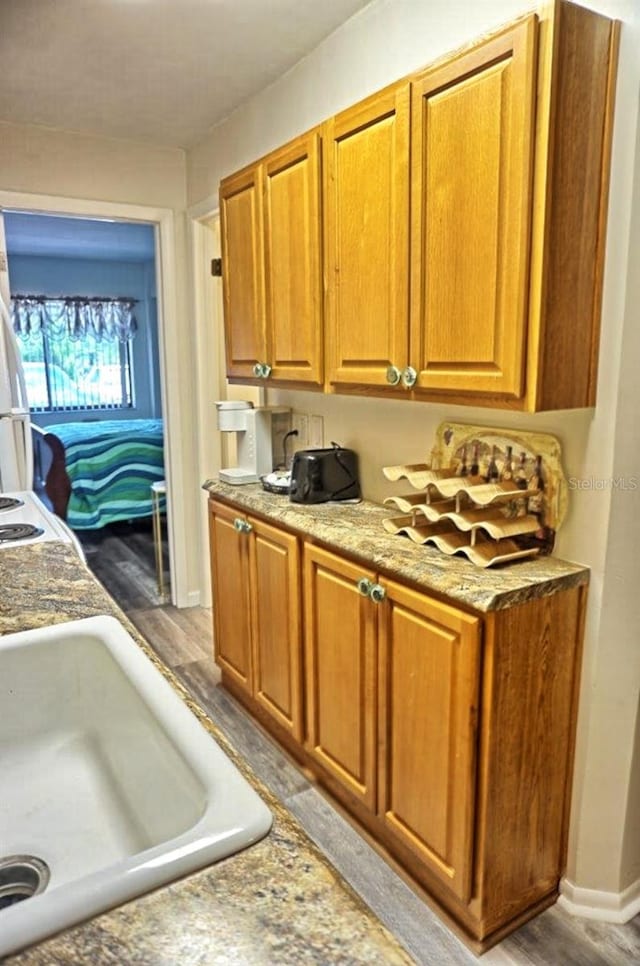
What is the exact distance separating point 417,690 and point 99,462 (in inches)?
158

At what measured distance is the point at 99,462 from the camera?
16.8 feet

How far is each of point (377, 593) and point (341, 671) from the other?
37 cm

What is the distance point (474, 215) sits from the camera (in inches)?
57.6

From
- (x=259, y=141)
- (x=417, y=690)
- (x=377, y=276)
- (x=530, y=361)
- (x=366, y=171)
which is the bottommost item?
(x=417, y=690)

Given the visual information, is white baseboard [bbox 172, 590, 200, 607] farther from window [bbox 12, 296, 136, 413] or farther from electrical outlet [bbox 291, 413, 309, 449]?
window [bbox 12, 296, 136, 413]

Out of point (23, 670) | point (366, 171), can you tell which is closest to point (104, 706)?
point (23, 670)

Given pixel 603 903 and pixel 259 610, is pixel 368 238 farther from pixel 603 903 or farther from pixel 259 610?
pixel 603 903

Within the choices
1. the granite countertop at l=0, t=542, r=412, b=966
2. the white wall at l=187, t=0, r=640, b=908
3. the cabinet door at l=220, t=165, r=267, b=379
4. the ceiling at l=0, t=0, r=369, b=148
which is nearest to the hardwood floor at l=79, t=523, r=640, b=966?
the white wall at l=187, t=0, r=640, b=908

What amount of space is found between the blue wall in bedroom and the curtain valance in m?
0.08

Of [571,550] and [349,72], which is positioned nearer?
[571,550]

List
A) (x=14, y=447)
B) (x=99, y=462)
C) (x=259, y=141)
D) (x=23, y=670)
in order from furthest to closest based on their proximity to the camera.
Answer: (x=99, y=462) → (x=14, y=447) → (x=259, y=141) → (x=23, y=670)

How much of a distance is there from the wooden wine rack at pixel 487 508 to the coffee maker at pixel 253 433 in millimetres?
966

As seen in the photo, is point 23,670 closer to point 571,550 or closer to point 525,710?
point 525,710

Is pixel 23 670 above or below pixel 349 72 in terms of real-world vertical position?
below
